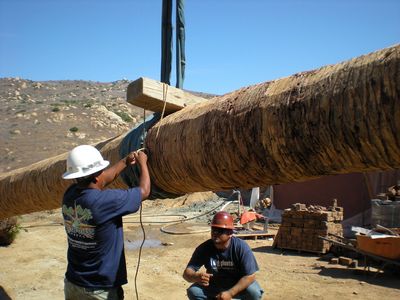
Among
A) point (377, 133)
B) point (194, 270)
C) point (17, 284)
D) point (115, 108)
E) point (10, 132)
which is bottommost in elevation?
point (17, 284)

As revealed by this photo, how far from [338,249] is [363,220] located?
13.2 ft

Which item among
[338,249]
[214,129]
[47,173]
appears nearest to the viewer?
[214,129]

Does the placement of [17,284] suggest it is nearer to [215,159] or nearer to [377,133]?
[215,159]

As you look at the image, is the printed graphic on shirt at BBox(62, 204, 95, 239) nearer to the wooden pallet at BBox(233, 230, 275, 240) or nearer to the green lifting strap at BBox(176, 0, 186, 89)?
the green lifting strap at BBox(176, 0, 186, 89)

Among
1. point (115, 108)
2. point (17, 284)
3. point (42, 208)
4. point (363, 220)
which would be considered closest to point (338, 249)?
point (363, 220)

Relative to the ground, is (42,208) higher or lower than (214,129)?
lower

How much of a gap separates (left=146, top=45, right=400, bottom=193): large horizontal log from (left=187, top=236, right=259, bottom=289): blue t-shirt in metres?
1.70

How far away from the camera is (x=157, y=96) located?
2.15 meters

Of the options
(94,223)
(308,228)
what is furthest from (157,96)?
(308,228)

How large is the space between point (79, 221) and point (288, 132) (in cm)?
147

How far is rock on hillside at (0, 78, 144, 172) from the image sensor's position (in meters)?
30.6

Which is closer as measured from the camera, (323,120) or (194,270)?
(323,120)

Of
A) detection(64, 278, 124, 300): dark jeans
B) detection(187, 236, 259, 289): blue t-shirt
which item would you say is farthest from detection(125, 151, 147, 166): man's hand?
detection(187, 236, 259, 289): blue t-shirt

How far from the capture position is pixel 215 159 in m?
1.82
